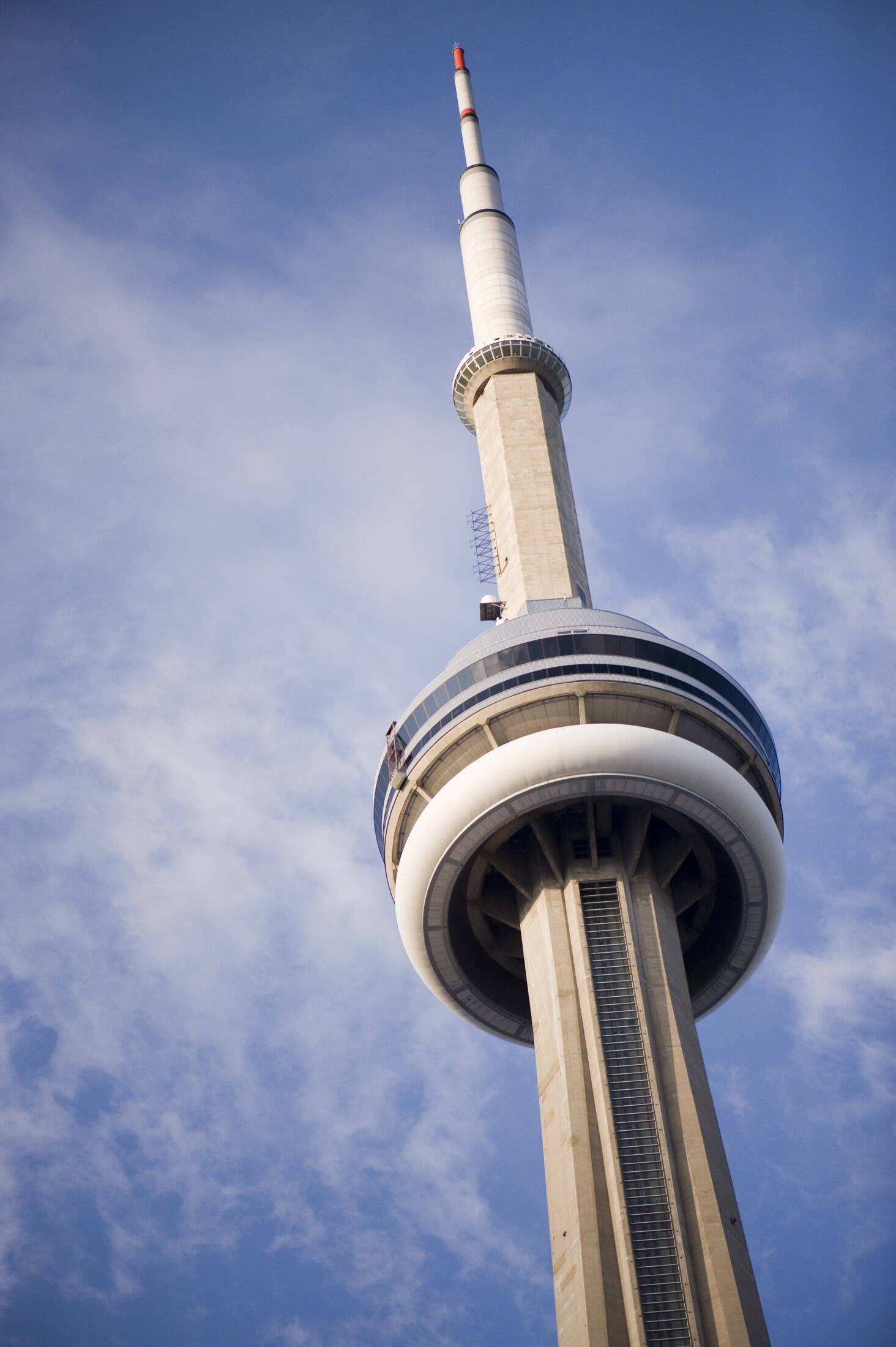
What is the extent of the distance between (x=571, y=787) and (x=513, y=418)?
977 inches

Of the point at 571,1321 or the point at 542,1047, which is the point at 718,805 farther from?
the point at 571,1321

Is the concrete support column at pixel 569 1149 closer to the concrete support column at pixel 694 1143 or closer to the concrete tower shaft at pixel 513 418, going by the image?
the concrete support column at pixel 694 1143

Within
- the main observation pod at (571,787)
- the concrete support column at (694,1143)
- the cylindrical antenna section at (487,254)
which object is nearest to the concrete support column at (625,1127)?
the concrete support column at (694,1143)

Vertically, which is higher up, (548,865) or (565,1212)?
(548,865)

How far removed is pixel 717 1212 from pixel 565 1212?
4.78m

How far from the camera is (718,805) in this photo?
50.1 metres

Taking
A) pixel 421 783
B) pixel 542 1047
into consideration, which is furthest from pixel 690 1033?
pixel 421 783

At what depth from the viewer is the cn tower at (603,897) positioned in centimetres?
4294

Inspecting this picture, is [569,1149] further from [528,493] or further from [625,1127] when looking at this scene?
[528,493]

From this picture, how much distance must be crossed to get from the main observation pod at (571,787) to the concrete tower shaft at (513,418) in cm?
679

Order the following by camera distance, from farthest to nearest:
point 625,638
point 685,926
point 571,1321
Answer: point 685,926
point 625,638
point 571,1321

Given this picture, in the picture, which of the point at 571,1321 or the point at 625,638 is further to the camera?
the point at 625,638

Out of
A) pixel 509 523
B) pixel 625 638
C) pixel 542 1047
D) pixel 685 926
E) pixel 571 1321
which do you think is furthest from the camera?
pixel 509 523

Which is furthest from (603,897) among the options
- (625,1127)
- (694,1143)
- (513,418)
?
(513,418)
